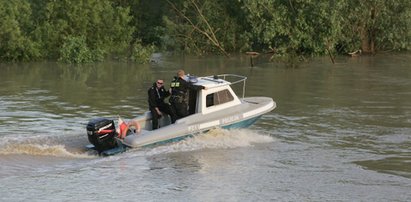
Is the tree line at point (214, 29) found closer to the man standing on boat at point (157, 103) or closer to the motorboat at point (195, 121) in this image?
the motorboat at point (195, 121)

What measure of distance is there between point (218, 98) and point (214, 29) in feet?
91.3

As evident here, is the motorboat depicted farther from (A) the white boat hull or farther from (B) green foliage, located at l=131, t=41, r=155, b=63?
(B) green foliage, located at l=131, t=41, r=155, b=63

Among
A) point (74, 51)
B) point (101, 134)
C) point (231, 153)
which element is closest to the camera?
point (101, 134)

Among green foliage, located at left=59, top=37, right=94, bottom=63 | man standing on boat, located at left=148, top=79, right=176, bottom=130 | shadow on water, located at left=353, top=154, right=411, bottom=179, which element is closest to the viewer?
shadow on water, located at left=353, top=154, right=411, bottom=179

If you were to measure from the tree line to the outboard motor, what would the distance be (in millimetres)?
21002

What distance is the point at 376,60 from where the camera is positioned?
120 ft

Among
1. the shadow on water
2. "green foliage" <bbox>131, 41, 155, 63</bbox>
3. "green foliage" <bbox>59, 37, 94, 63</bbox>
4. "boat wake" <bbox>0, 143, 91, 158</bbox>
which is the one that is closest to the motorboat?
"boat wake" <bbox>0, 143, 91, 158</bbox>

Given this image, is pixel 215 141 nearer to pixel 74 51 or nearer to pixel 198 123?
pixel 198 123

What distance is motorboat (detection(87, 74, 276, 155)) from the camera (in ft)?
46.1

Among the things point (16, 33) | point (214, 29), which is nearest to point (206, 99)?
point (16, 33)

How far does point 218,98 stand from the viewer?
50.9 feet

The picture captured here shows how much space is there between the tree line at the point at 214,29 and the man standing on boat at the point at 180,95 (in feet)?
64.3

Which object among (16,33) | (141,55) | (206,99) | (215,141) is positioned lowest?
(215,141)

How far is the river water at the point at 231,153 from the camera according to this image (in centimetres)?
1170
